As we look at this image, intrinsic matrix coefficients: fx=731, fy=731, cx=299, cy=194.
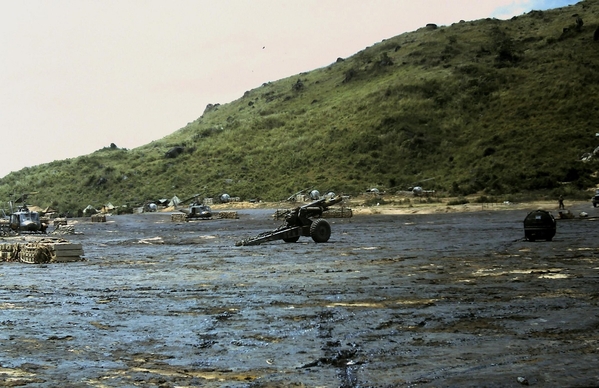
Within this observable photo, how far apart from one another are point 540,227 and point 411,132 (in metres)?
53.5

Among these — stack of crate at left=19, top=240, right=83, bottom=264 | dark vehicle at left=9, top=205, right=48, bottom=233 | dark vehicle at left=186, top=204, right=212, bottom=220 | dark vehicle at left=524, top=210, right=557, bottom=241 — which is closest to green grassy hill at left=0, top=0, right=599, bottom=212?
dark vehicle at left=186, top=204, right=212, bottom=220

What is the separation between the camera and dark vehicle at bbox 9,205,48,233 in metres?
51.1

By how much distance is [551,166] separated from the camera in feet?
195

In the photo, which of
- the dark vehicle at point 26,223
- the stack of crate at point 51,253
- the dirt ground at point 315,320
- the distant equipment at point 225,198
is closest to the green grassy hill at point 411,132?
the distant equipment at point 225,198

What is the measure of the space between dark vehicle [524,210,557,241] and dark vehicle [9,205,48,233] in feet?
120

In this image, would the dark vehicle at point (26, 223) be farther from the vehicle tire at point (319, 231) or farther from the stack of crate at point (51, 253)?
the vehicle tire at point (319, 231)

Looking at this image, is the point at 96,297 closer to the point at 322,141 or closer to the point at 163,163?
the point at 322,141

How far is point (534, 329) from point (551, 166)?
51467 millimetres

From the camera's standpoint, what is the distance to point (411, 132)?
78875 millimetres

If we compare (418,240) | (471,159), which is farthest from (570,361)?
(471,159)

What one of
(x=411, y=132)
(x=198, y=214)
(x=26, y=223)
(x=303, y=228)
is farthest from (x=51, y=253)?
(x=411, y=132)

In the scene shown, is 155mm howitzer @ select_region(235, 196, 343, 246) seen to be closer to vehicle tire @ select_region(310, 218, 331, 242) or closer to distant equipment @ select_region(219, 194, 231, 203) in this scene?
vehicle tire @ select_region(310, 218, 331, 242)

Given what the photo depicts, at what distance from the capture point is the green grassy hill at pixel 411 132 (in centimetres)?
Result: 6531

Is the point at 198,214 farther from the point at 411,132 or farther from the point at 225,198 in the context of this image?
the point at 411,132
